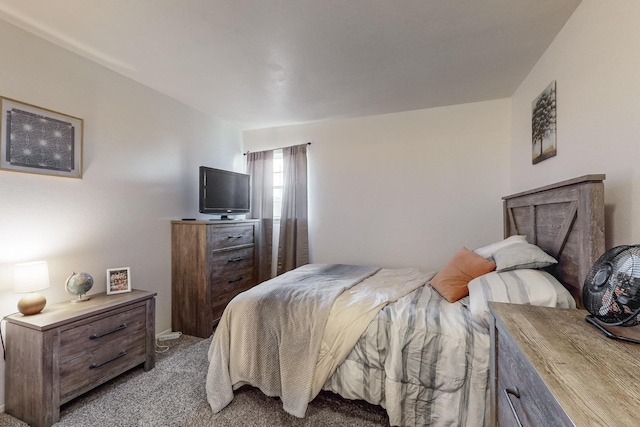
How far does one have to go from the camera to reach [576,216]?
4.24ft

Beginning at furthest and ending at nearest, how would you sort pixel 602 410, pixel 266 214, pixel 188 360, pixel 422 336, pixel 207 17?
pixel 266 214
pixel 188 360
pixel 207 17
pixel 422 336
pixel 602 410

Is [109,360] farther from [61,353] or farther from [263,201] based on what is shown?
[263,201]

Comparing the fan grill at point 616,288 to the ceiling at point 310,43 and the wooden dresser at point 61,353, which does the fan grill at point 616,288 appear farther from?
the wooden dresser at point 61,353

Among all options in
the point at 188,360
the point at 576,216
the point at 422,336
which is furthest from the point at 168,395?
the point at 576,216

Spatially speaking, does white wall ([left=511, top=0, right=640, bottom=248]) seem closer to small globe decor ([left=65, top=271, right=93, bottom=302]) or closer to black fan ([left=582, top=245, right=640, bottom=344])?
black fan ([left=582, top=245, right=640, bottom=344])

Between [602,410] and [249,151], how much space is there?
13.0 ft

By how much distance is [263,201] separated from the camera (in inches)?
146

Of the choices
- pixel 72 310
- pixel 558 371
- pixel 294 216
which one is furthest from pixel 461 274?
pixel 72 310

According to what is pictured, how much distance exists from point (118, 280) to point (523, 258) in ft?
9.67

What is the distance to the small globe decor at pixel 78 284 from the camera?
1.87m

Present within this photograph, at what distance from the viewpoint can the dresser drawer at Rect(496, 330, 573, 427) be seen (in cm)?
59

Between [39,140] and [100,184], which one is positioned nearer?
[39,140]

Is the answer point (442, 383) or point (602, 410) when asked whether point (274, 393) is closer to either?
point (442, 383)

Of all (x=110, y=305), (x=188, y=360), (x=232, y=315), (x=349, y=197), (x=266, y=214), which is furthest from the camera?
(x=266, y=214)
